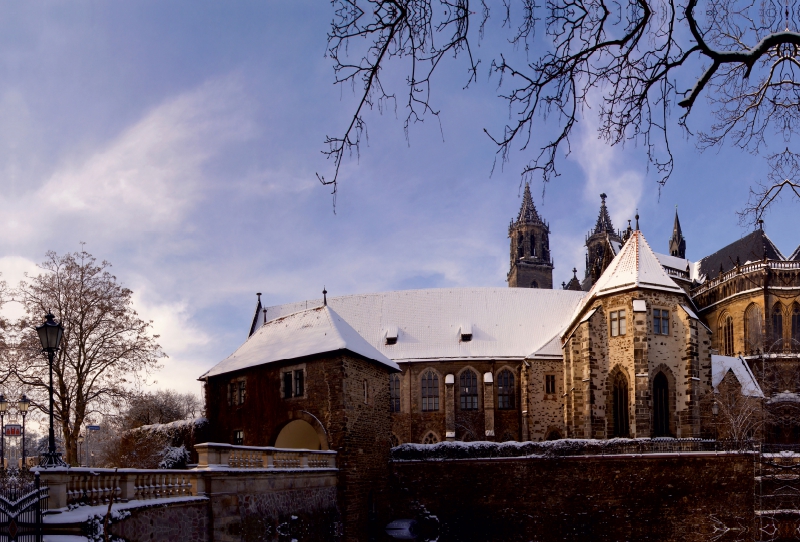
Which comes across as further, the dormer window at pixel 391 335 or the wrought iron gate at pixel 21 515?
the dormer window at pixel 391 335

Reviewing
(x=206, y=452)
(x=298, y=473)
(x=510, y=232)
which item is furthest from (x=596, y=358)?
(x=510, y=232)

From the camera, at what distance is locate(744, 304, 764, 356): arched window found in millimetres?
48656

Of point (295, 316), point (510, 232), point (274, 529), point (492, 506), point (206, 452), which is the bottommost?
point (492, 506)

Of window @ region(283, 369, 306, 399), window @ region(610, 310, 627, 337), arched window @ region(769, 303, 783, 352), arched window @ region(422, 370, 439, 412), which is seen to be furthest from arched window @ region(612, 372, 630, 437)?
window @ region(283, 369, 306, 399)

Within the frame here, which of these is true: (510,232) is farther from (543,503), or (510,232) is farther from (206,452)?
(206,452)

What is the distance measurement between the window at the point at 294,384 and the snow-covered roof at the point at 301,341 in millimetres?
707

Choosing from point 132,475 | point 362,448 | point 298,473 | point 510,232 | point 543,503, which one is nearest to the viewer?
point 132,475

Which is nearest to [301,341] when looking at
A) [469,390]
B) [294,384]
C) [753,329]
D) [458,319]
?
[294,384]

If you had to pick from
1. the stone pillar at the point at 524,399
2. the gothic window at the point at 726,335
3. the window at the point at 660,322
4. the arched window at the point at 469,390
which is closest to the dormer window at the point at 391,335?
the arched window at the point at 469,390

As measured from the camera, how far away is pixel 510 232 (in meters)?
82.1

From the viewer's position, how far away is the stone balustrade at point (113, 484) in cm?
1217

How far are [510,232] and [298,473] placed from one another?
206 ft

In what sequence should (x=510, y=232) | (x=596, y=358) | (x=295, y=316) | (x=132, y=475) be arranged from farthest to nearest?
(x=510, y=232) → (x=596, y=358) → (x=295, y=316) → (x=132, y=475)

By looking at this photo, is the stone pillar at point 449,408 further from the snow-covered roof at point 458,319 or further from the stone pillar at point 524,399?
the stone pillar at point 524,399
